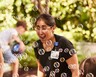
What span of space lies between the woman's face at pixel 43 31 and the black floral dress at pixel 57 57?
0.03 meters

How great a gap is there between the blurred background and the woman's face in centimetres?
8

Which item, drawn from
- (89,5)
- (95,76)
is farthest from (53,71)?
(89,5)

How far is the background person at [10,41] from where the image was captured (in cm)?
174

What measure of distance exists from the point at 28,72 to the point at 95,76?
0.41m

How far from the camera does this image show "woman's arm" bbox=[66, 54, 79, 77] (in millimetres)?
1570

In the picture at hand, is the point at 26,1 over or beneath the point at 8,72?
over

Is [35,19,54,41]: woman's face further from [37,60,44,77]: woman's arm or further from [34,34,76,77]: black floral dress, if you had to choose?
[37,60,44,77]: woman's arm

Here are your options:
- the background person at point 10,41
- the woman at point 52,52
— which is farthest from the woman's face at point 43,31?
the background person at point 10,41

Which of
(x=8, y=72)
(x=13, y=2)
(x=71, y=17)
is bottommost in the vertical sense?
(x=8, y=72)

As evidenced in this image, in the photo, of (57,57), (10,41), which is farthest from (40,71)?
(10,41)

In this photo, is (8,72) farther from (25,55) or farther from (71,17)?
(71,17)

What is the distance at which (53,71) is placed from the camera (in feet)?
5.40

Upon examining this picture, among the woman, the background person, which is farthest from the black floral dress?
the background person

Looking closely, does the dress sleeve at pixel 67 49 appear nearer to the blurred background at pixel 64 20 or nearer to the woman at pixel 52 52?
the woman at pixel 52 52
